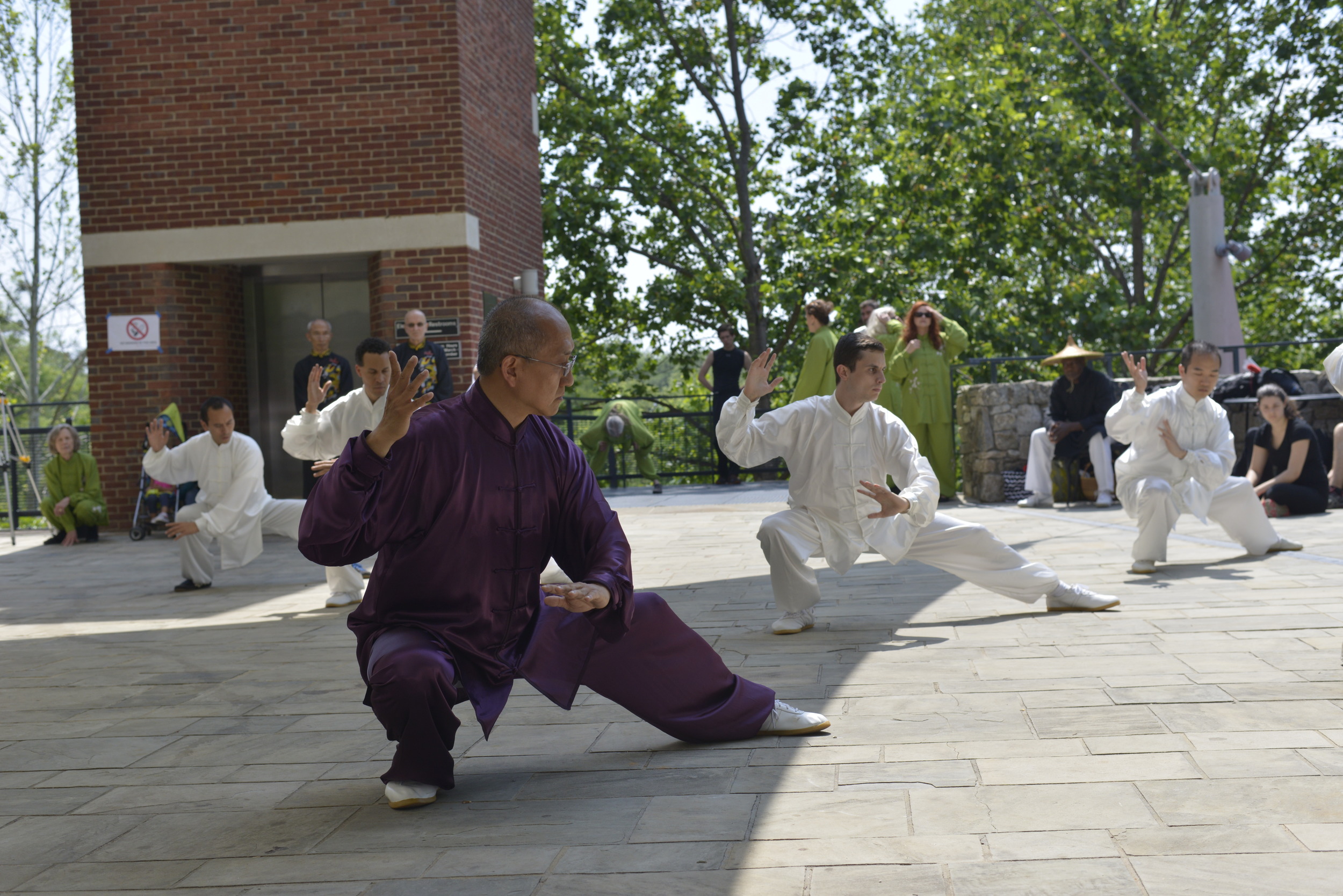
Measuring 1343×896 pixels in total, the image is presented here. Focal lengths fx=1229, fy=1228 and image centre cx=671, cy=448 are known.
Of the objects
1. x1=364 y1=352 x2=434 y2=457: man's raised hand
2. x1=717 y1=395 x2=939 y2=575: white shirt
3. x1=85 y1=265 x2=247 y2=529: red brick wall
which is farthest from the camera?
x1=85 y1=265 x2=247 y2=529: red brick wall

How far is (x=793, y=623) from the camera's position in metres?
5.71

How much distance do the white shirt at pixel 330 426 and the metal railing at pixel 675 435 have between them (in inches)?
404

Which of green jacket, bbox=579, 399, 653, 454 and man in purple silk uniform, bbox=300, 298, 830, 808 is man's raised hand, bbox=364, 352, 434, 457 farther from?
green jacket, bbox=579, 399, 653, 454

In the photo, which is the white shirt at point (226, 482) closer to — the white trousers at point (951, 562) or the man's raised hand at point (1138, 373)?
the white trousers at point (951, 562)

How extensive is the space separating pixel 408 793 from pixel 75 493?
417 inches

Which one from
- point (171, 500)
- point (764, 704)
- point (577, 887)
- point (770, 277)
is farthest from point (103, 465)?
point (770, 277)

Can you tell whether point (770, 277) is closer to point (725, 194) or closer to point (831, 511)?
point (725, 194)

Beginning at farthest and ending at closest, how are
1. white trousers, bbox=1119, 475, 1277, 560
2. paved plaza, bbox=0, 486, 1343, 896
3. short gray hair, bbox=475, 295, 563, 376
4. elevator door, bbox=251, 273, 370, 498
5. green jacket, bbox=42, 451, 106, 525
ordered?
elevator door, bbox=251, 273, 370, 498
green jacket, bbox=42, 451, 106, 525
white trousers, bbox=1119, 475, 1277, 560
short gray hair, bbox=475, 295, 563, 376
paved plaza, bbox=0, 486, 1343, 896

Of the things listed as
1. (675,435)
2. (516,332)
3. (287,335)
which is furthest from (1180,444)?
(675,435)

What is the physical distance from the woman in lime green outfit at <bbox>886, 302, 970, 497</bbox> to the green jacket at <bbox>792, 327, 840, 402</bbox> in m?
1.05

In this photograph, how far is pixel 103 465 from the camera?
1271cm

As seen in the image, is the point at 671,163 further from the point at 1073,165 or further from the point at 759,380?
the point at 759,380

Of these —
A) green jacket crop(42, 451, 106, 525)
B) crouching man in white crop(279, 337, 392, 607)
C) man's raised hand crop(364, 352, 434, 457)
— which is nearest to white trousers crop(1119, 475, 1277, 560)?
crouching man in white crop(279, 337, 392, 607)

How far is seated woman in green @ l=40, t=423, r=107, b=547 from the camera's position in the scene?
40.2ft
